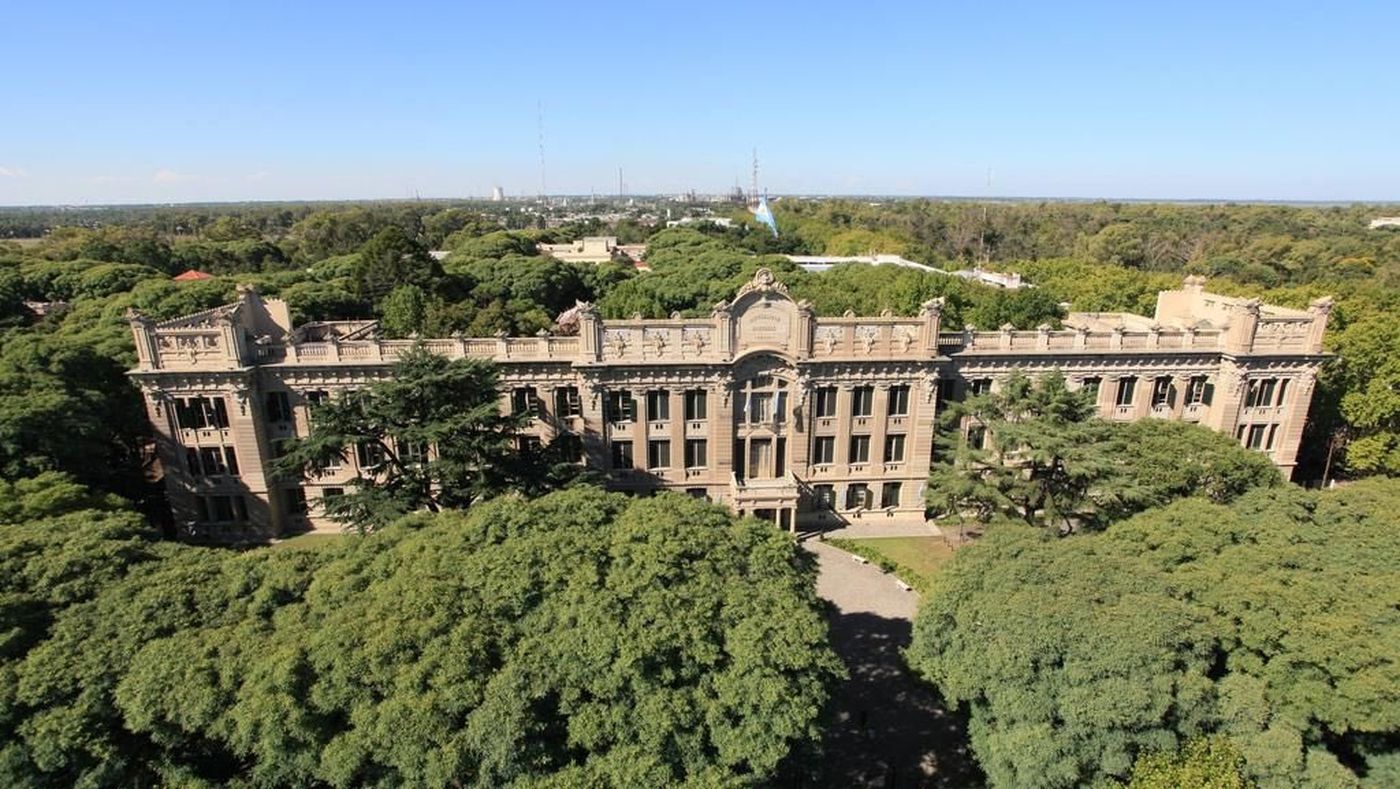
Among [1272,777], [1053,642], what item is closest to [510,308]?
[1053,642]

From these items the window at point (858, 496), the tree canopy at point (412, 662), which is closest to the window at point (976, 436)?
the window at point (858, 496)

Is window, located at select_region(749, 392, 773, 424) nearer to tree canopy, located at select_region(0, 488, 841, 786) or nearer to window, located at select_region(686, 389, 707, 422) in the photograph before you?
window, located at select_region(686, 389, 707, 422)

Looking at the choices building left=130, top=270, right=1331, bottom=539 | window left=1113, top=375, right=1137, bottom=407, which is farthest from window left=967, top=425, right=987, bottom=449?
window left=1113, top=375, right=1137, bottom=407

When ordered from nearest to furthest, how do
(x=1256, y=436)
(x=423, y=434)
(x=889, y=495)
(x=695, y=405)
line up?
(x=423, y=434), (x=695, y=405), (x=889, y=495), (x=1256, y=436)

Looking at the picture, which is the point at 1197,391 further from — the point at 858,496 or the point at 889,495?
the point at 858,496

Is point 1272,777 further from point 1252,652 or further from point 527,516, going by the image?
point 527,516

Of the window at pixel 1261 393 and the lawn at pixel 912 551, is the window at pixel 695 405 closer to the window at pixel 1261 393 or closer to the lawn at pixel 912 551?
the lawn at pixel 912 551

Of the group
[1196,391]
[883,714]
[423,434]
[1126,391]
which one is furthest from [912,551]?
[423,434]
